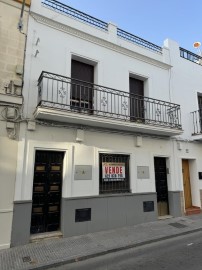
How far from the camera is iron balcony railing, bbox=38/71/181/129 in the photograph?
6.42m

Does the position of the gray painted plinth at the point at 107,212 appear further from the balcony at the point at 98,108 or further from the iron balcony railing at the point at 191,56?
the iron balcony railing at the point at 191,56

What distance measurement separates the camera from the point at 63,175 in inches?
257

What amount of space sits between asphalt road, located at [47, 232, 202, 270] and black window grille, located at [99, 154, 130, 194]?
86.3 inches

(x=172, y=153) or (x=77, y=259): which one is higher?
(x=172, y=153)

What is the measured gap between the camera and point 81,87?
7371mm

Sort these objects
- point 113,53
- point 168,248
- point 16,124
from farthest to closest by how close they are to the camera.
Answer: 1. point 113,53
2. point 16,124
3. point 168,248

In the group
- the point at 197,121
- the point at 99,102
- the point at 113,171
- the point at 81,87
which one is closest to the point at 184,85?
the point at 197,121

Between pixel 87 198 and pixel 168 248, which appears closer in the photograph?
pixel 168 248

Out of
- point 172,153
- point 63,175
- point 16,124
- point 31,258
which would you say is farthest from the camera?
point 172,153

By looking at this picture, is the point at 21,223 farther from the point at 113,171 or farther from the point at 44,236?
the point at 113,171

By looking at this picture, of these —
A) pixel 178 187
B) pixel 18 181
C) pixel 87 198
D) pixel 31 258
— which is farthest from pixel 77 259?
pixel 178 187

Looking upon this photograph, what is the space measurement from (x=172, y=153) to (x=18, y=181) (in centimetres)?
605

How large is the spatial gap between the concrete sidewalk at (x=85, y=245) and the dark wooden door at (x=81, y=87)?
12.7 ft

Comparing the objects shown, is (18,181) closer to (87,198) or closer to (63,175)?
(63,175)
